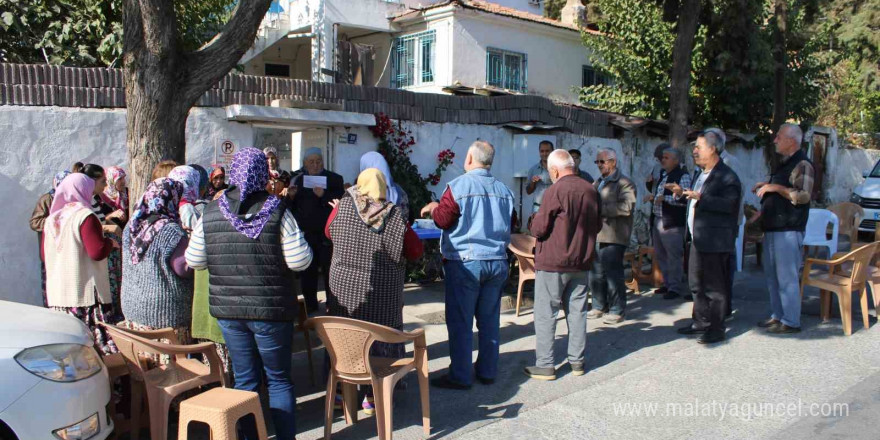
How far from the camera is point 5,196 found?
22.6 feet

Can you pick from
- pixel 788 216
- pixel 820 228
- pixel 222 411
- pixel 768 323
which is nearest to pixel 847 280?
pixel 768 323

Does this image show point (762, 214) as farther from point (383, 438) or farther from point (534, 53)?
point (534, 53)

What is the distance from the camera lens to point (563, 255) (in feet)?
18.0

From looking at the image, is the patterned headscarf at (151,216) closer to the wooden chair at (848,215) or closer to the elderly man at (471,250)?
the elderly man at (471,250)

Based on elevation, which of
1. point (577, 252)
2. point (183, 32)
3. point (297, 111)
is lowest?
point (577, 252)

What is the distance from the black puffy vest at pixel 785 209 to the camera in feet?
21.9

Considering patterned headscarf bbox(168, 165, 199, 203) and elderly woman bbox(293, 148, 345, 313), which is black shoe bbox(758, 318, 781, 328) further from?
patterned headscarf bbox(168, 165, 199, 203)

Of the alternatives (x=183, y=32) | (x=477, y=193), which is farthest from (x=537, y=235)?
(x=183, y=32)

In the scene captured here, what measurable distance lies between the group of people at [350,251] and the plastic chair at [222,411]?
7.6 inches

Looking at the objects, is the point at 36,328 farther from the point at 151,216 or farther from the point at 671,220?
the point at 671,220

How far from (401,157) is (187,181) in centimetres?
560

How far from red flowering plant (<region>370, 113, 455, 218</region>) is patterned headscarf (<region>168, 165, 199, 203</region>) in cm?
518

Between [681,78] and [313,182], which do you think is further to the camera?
[681,78]

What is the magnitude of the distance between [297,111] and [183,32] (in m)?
4.17
